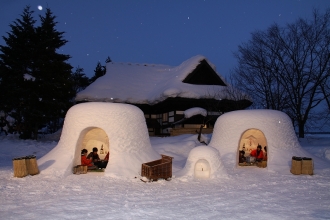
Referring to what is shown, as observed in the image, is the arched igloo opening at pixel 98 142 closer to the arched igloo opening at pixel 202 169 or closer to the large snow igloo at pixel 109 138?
the large snow igloo at pixel 109 138

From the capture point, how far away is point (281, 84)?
1884cm

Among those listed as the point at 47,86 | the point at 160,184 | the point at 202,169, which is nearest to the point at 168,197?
the point at 160,184

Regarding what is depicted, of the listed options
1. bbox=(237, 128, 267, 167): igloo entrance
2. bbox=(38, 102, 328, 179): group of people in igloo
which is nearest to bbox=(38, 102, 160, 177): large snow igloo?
bbox=(38, 102, 328, 179): group of people in igloo

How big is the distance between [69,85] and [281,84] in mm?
14228

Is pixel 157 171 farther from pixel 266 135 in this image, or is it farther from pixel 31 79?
pixel 31 79

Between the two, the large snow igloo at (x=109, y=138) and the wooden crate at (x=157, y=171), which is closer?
the wooden crate at (x=157, y=171)

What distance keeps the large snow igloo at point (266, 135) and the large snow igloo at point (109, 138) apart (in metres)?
3.29

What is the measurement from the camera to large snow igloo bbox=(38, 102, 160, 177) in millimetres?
9070

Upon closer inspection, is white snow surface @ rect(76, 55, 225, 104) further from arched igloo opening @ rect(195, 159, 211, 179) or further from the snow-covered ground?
the snow-covered ground

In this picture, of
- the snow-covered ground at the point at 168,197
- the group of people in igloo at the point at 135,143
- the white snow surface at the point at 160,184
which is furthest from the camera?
the group of people in igloo at the point at 135,143

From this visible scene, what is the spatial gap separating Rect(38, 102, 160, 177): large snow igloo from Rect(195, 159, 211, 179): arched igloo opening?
67.3 inches

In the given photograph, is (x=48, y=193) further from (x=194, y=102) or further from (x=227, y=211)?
(x=194, y=102)

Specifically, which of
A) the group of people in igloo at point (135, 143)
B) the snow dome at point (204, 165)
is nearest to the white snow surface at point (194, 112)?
the group of people in igloo at point (135, 143)

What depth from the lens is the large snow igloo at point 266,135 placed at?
1072 centimetres
